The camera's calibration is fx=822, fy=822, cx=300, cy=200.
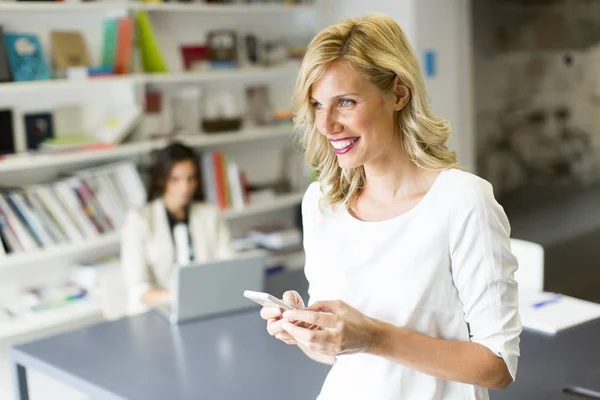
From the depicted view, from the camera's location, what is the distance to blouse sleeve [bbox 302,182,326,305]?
1.74 metres

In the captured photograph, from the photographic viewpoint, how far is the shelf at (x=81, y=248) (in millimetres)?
3664

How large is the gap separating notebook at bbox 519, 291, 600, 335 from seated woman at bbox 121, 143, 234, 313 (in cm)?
151

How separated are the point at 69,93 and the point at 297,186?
1.55 meters

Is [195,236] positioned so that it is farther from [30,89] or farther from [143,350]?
[143,350]

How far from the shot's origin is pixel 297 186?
5.08 m

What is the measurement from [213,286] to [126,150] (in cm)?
155

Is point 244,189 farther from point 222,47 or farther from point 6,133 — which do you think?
point 6,133

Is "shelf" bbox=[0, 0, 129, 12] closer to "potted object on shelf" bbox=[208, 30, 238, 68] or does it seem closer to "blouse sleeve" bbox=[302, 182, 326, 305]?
"potted object on shelf" bbox=[208, 30, 238, 68]

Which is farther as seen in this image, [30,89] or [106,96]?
[106,96]

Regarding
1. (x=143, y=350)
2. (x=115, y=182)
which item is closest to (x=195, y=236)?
(x=115, y=182)

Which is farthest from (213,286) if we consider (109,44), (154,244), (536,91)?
(536,91)

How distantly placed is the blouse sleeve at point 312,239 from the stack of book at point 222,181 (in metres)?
2.66

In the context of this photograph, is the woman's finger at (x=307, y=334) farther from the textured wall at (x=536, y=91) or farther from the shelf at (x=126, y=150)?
the textured wall at (x=536, y=91)

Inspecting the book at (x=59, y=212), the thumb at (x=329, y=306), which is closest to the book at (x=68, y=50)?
the book at (x=59, y=212)
